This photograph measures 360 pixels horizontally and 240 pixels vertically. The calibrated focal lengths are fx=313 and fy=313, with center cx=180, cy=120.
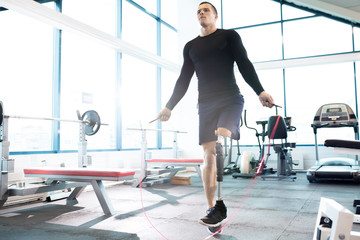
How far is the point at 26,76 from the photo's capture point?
4148 mm

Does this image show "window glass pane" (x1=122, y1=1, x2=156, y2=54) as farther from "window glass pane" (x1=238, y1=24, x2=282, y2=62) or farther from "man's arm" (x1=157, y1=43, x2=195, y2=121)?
"man's arm" (x1=157, y1=43, x2=195, y2=121)

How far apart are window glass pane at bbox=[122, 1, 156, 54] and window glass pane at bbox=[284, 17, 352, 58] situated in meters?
3.32

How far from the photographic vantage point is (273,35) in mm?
7941

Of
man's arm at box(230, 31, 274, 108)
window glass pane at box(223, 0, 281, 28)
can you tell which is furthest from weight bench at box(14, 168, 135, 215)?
window glass pane at box(223, 0, 281, 28)

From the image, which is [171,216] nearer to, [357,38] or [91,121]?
[91,121]

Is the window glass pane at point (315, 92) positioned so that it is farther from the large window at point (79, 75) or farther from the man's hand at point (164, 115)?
the man's hand at point (164, 115)

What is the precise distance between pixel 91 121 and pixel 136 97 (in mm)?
2600

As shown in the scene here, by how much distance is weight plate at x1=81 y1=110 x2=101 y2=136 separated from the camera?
3.93 metres

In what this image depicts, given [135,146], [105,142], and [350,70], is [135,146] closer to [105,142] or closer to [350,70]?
[105,142]

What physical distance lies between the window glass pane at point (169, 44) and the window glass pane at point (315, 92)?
289 cm

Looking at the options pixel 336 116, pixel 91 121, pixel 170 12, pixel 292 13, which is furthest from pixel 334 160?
pixel 170 12

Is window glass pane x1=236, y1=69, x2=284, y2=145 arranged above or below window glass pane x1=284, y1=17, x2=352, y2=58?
below

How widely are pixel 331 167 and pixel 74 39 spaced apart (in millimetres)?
4841

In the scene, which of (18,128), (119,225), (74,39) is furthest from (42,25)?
(119,225)
